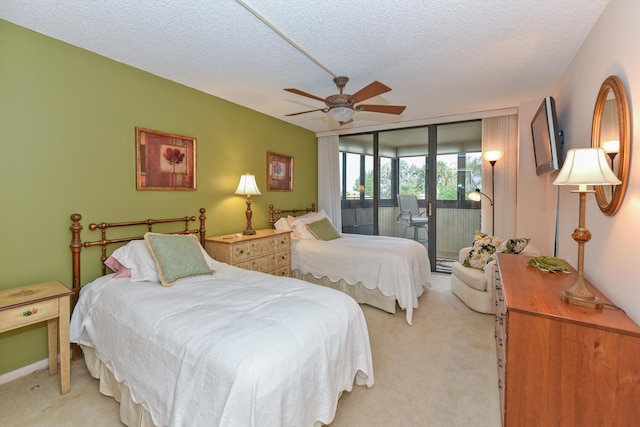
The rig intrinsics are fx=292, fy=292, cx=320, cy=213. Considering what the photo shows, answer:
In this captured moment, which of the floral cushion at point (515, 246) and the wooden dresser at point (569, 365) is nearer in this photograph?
the wooden dresser at point (569, 365)

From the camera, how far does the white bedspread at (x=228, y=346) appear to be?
1.27 m

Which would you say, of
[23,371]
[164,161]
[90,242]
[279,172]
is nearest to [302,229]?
[279,172]

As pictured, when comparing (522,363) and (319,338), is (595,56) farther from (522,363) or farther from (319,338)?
(319,338)

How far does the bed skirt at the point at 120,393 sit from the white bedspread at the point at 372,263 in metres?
1.92

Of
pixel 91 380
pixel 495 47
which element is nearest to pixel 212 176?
pixel 91 380

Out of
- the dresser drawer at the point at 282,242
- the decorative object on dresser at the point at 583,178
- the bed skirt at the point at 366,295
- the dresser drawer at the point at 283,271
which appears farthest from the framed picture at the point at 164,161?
the decorative object on dresser at the point at 583,178

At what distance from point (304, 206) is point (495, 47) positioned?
3683 mm

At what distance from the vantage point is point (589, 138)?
215 centimetres

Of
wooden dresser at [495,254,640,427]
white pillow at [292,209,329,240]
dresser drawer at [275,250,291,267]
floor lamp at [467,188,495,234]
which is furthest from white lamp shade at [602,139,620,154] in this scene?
dresser drawer at [275,250,291,267]

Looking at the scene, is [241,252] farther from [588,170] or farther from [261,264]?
[588,170]

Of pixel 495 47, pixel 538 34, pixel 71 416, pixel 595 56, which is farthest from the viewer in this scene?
pixel 495 47

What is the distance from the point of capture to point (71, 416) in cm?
185

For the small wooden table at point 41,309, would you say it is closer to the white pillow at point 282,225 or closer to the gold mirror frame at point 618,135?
the white pillow at point 282,225

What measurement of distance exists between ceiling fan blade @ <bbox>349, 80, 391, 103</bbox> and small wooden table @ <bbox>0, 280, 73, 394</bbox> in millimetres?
2675
